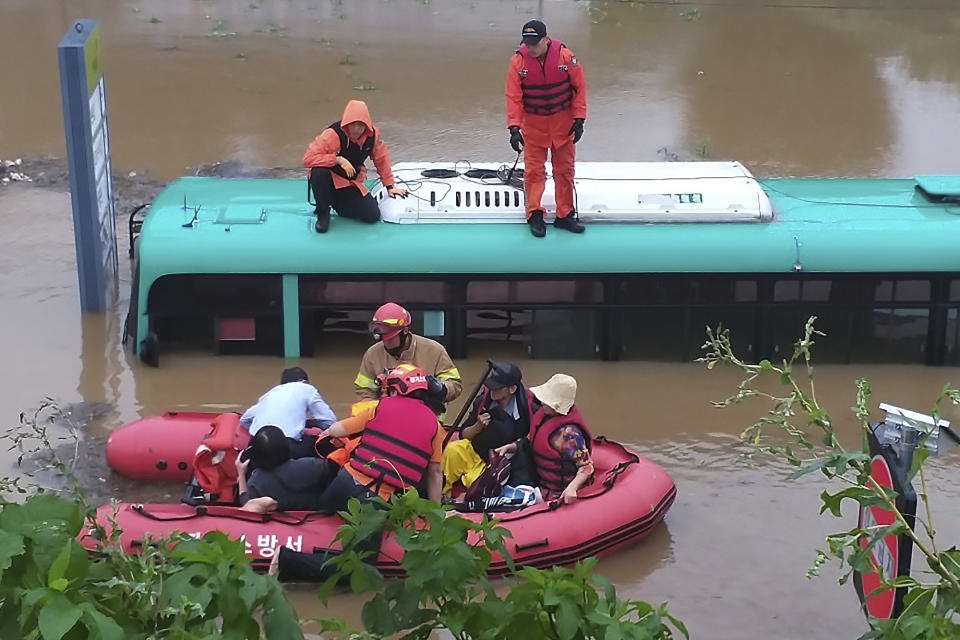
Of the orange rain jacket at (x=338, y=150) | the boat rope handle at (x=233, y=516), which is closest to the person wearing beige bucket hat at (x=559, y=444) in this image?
the boat rope handle at (x=233, y=516)

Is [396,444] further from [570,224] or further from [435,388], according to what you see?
[570,224]

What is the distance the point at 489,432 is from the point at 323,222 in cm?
298

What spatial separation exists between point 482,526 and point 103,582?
1.24 meters

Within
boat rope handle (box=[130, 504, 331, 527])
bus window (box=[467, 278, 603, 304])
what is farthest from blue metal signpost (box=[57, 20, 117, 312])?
boat rope handle (box=[130, 504, 331, 527])

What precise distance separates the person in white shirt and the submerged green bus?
7.04ft

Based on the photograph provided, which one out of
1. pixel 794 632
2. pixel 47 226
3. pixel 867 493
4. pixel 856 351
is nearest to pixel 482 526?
pixel 867 493

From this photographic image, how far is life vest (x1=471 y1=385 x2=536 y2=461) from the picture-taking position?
7980mm

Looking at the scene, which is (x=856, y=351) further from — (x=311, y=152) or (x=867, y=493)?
(x=867, y=493)

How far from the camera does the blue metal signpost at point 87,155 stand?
10727 mm

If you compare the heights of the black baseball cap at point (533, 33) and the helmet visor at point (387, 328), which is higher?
the black baseball cap at point (533, 33)

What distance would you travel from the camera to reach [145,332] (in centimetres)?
1034

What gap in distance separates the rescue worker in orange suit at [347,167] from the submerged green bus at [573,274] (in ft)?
0.43

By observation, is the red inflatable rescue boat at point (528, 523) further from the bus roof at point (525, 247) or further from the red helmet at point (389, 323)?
the bus roof at point (525, 247)

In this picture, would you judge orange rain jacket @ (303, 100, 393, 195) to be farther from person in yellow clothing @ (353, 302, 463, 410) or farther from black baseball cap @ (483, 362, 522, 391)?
black baseball cap @ (483, 362, 522, 391)
